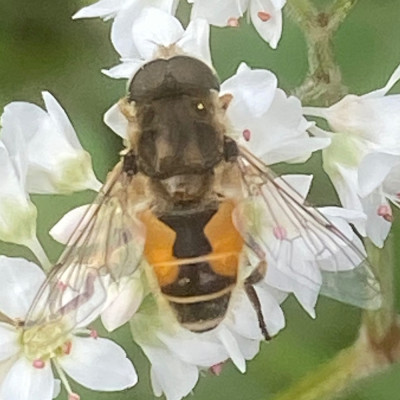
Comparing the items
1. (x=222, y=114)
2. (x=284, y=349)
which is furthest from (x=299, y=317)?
(x=222, y=114)

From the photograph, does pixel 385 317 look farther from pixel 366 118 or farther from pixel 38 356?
pixel 38 356

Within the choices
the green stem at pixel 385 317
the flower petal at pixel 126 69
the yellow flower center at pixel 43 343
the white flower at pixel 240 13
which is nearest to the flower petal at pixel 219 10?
the white flower at pixel 240 13

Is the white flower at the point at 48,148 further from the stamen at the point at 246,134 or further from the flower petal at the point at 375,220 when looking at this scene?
the flower petal at the point at 375,220

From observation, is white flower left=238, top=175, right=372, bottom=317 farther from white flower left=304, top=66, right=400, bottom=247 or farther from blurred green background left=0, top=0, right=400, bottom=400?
blurred green background left=0, top=0, right=400, bottom=400

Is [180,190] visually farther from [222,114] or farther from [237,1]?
[237,1]

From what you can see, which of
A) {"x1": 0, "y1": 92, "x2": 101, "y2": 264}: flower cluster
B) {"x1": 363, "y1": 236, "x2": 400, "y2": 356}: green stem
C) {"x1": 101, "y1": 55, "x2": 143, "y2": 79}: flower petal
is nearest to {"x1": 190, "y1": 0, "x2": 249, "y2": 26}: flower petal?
{"x1": 101, "y1": 55, "x2": 143, "y2": 79}: flower petal

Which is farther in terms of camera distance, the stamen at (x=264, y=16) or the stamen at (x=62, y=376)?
the stamen at (x=264, y=16)
